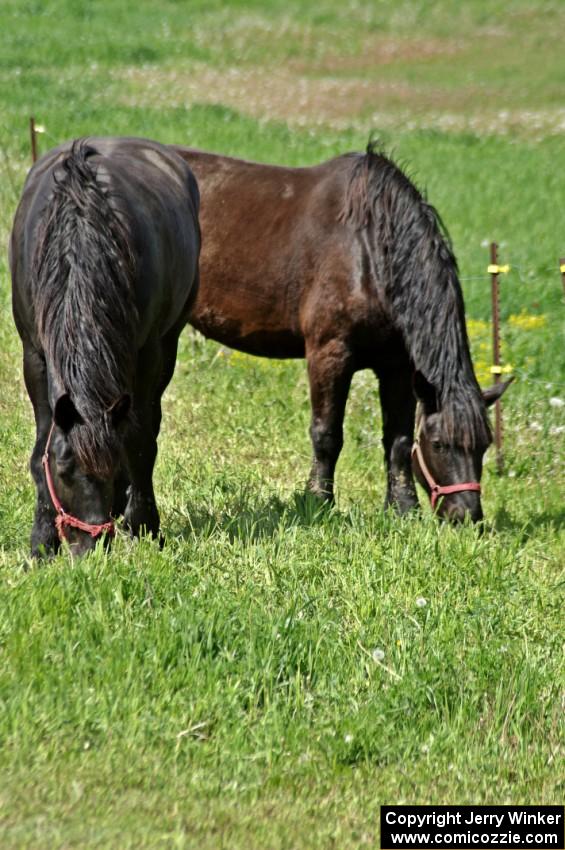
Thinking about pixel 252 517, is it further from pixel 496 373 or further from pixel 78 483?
pixel 496 373

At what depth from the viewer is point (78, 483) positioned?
5.27 meters

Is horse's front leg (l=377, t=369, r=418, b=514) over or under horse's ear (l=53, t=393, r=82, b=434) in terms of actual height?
under

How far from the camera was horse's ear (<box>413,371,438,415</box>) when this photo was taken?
24.0 ft

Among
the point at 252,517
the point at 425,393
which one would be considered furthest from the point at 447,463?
the point at 252,517

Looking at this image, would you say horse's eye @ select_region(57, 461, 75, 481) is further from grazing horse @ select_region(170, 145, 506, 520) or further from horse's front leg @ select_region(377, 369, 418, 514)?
horse's front leg @ select_region(377, 369, 418, 514)

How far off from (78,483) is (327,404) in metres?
3.01

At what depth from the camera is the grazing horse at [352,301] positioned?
7.29 metres

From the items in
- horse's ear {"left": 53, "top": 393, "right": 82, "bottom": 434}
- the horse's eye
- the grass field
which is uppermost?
horse's ear {"left": 53, "top": 393, "right": 82, "bottom": 434}

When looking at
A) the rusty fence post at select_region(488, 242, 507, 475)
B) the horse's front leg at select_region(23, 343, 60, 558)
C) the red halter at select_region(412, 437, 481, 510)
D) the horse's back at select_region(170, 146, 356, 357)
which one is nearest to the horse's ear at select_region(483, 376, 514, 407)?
the red halter at select_region(412, 437, 481, 510)

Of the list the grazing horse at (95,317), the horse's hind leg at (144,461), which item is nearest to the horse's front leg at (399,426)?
the grazing horse at (95,317)

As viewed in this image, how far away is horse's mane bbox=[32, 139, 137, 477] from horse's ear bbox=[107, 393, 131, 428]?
36mm

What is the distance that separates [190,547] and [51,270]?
57.4 inches

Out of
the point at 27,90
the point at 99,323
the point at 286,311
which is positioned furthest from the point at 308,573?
the point at 27,90

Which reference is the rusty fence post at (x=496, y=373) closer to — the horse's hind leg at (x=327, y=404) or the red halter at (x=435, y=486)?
the horse's hind leg at (x=327, y=404)
